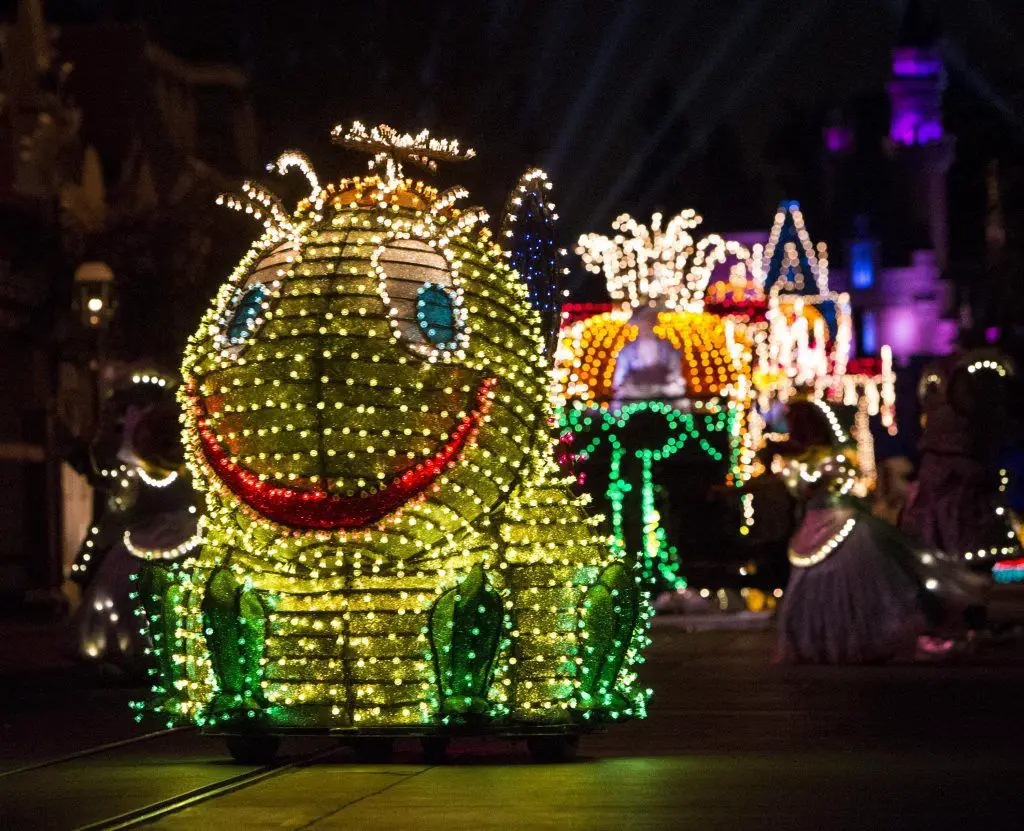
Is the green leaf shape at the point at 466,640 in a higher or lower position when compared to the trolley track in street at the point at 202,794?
higher

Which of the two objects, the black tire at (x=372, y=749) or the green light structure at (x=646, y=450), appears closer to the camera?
the black tire at (x=372, y=749)

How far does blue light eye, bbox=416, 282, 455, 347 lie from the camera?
9711 mm

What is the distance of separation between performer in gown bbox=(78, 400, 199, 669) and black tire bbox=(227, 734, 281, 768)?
5.50m

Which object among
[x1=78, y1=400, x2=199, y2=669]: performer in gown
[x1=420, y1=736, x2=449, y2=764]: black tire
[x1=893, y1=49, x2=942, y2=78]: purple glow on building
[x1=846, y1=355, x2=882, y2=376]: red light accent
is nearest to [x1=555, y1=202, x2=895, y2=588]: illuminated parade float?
[x1=78, y1=400, x2=199, y2=669]: performer in gown

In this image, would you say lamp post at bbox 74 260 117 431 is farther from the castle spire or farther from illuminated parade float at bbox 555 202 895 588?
the castle spire

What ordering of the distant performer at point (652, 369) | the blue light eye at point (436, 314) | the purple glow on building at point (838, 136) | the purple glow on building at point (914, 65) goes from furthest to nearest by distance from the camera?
the purple glow on building at point (838, 136) → the purple glow on building at point (914, 65) → the distant performer at point (652, 369) → the blue light eye at point (436, 314)

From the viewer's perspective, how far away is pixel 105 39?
37062 mm

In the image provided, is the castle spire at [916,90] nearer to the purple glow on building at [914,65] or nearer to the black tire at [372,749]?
the purple glow on building at [914,65]

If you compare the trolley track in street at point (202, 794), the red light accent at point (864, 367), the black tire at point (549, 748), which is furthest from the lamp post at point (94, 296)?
the red light accent at point (864, 367)

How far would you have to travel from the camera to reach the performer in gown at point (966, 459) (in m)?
19.3

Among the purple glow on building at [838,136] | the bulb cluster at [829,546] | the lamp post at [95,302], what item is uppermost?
the purple glow on building at [838,136]

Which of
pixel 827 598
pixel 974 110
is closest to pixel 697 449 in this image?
pixel 827 598

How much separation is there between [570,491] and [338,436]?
1.32 meters

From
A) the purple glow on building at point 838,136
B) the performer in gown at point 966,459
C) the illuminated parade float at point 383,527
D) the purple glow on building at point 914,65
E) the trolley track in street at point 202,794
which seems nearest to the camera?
the trolley track in street at point 202,794
